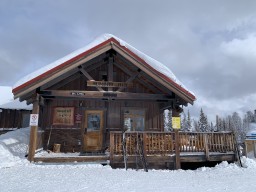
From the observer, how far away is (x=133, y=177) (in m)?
7.92

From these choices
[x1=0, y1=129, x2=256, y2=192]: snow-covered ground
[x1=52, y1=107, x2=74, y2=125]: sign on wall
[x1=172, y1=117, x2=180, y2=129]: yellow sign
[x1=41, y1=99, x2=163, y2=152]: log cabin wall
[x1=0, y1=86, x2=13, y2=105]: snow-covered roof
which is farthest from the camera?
[x1=0, y1=86, x2=13, y2=105]: snow-covered roof

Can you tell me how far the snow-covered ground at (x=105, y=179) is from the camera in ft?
21.1

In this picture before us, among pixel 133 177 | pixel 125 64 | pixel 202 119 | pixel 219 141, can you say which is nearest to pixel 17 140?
pixel 125 64

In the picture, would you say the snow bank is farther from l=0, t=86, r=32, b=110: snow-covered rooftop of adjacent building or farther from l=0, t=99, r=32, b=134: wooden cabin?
l=0, t=86, r=32, b=110: snow-covered rooftop of adjacent building

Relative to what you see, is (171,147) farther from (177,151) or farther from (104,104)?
(104,104)

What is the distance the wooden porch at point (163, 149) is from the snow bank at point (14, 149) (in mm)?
950

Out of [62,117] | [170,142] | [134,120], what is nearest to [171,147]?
[170,142]

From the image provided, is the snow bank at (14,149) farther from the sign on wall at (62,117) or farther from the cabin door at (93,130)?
the cabin door at (93,130)

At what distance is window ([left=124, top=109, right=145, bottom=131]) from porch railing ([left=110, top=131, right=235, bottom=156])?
330cm

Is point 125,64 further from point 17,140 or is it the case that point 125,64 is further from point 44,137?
point 17,140

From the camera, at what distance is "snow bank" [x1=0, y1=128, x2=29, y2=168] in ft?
31.6

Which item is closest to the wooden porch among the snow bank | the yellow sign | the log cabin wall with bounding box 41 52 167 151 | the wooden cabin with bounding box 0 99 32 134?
the yellow sign

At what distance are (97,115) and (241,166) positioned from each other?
7.83m

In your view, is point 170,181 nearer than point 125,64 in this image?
Yes
